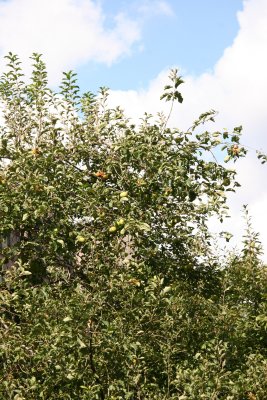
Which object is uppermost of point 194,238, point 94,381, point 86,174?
point 86,174

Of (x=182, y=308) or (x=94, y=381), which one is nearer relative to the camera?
(x=94, y=381)

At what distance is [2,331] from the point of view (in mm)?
7477

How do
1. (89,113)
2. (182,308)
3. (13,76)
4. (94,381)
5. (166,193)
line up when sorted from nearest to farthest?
(94,381), (182,308), (166,193), (89,113), (13,76)

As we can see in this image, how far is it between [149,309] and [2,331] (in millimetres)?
1643

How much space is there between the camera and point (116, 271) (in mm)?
7914

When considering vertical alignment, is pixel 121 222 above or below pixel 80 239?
above

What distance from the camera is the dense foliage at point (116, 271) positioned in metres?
7.24

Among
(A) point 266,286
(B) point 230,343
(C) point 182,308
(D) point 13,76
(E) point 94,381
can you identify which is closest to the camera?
(E) point 94,381

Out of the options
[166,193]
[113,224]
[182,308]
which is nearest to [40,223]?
[113,224]

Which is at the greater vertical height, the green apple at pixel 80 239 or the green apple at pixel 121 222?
the green apple at pixel 121 222

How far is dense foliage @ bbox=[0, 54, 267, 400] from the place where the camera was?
23.7ft

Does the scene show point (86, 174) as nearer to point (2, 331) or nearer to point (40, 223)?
point (40, 223)

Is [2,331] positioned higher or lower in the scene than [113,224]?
lower

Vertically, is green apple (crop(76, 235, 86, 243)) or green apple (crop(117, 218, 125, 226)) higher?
green apple (crop(117, 218, 125, 226))
